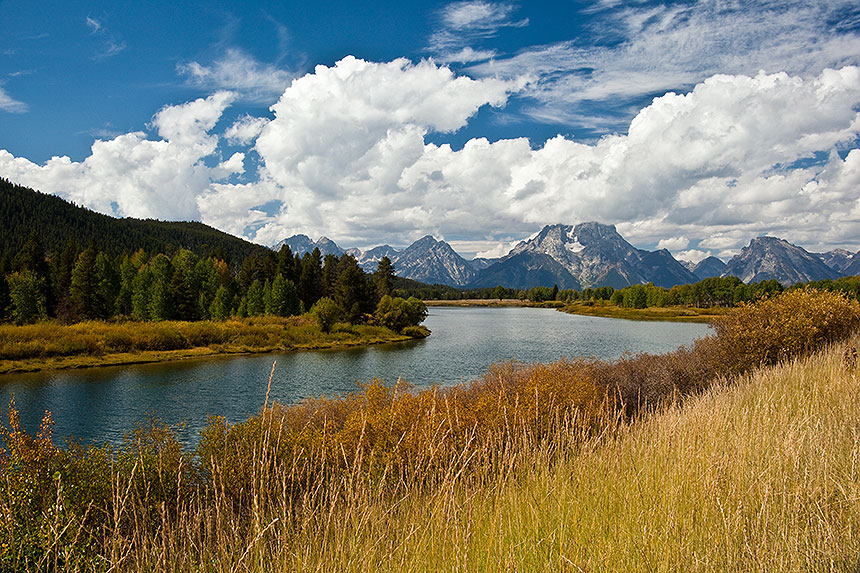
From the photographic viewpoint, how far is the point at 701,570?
334 centimetres

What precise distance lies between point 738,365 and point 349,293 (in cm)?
5522

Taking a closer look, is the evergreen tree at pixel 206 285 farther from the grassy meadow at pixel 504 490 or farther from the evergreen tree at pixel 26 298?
the grassy meadow at pixel 504 490

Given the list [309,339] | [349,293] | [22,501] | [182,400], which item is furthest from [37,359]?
[22,501]

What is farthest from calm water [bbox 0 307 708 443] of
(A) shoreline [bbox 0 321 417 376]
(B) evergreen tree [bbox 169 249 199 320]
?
(B) evergreen tree [bbox 169 249 199 320]

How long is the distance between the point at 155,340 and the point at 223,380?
18090mm

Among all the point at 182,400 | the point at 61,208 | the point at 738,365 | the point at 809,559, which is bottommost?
the point at 182,400

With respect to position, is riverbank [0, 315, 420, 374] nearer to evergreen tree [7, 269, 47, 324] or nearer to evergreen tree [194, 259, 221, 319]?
evergreen tree [194, 259, 221, 319]

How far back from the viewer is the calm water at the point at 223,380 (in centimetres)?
2377

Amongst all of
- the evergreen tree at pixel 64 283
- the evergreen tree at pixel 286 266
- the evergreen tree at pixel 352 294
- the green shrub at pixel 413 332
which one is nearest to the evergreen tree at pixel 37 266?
the evergreen tree at pixel 64 283

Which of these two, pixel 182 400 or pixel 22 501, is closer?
pixel 22 501

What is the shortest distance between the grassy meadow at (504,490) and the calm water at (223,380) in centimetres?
1121

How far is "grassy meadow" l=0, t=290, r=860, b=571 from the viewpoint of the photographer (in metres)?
3.65

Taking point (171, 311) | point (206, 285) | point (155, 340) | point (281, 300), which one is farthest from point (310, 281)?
point (155, 340)

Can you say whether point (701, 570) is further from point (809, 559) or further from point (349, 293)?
point (349, 293)
